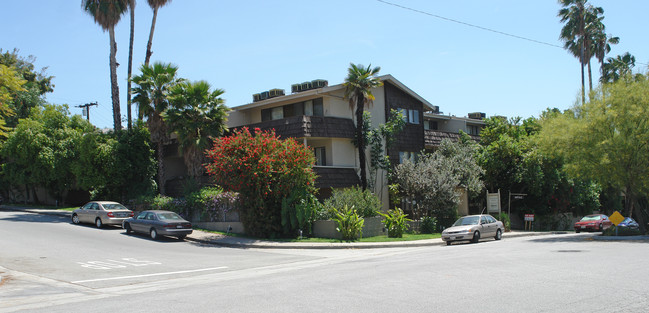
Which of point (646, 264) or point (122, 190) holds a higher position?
point (122, 190)

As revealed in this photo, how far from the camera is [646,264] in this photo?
43.5 feet

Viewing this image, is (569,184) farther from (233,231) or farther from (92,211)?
(92,211)

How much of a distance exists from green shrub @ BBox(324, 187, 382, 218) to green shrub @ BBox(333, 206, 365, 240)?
819mm

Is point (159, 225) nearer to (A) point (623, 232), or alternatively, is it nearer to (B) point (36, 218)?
(B) point (36, 218)

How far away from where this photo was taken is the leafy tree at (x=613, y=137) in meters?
24.4

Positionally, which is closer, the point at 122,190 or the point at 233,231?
the point at 233,231

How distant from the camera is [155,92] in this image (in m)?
29.4

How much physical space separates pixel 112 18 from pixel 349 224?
23884mm

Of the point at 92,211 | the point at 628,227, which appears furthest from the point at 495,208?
the point at 92,211

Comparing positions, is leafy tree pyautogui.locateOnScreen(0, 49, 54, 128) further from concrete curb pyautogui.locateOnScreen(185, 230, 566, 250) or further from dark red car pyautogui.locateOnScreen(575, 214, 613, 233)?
dark red car pyautogui.locateOnScreen(575, 214, 613, 233)

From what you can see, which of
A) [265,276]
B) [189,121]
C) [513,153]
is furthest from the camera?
[513,153]

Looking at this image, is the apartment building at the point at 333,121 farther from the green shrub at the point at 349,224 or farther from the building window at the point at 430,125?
the green shrub at the point at 349,224

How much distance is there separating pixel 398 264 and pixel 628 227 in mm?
18337

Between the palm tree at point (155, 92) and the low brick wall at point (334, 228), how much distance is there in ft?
38.5
